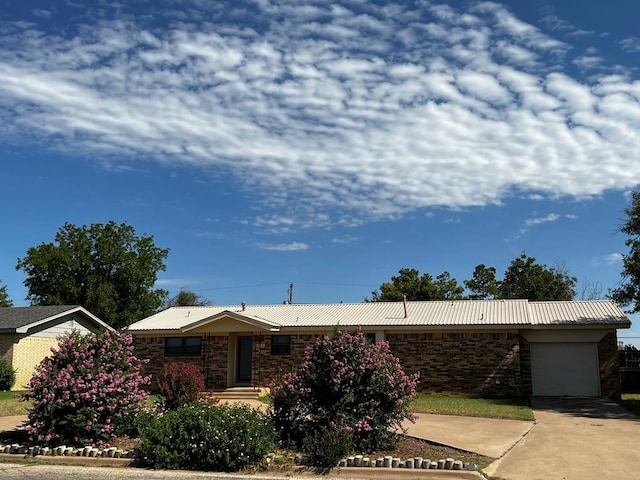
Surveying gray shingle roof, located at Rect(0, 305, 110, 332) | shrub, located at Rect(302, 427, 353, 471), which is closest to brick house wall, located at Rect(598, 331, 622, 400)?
shrub, located at Rect(302, 427, 353, 471)

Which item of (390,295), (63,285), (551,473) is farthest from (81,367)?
(390,295)

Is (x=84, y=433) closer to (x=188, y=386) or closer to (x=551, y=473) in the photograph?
(x=188, y=386)

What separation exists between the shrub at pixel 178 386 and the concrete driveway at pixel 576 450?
268 inches

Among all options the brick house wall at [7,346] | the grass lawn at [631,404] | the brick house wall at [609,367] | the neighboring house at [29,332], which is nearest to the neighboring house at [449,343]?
the brick house wall at [609,367]

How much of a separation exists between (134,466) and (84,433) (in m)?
1.70

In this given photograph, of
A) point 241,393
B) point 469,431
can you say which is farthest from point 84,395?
point 241,393

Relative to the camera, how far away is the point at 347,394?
1098cm

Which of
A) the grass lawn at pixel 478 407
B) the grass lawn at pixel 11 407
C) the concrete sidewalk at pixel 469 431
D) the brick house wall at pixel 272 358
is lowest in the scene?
the grass lawn at pixel 11 407

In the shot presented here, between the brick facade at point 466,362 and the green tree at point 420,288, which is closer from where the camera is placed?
the brick facade at point 466,362

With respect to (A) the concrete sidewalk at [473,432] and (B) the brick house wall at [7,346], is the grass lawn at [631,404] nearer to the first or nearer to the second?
(A) the concrete sidewalk at [473,432]

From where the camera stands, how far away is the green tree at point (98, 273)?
41.1m

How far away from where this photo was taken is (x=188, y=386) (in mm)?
13773

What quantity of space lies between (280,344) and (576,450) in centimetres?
1548

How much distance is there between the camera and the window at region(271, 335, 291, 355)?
24986mm
